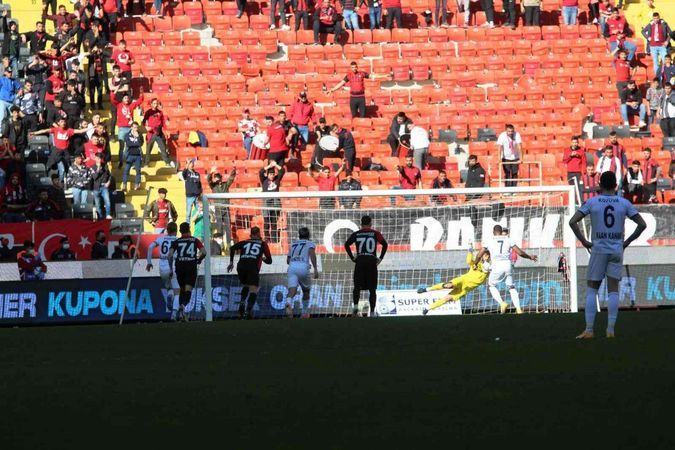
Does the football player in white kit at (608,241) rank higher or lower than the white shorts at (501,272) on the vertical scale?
higher

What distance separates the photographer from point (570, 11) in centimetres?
3456

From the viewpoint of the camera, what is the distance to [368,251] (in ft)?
72.9

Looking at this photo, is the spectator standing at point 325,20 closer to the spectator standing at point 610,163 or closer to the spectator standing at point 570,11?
the spectator standing at point 570,11

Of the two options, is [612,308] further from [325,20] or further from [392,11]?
[392,11]

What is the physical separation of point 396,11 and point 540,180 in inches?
264

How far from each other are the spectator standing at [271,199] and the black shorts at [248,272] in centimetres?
213

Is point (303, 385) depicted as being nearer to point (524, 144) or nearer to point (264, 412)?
point (264, 412)

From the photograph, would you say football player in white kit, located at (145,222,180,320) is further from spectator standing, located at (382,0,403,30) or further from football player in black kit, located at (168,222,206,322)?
spectator standing, located at (382,0,403,30)

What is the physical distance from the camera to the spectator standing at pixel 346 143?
28.9 metres

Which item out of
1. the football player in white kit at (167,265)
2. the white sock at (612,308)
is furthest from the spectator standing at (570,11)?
the white sock at (612,308)

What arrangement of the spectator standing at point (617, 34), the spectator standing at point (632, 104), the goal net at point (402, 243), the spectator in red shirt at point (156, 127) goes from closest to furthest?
the goal net at point (402, 243) → the spectator in red shirt at point (156, 127) → the spectator standing at point (632, 104) → the spectator standing at point (617, 34)

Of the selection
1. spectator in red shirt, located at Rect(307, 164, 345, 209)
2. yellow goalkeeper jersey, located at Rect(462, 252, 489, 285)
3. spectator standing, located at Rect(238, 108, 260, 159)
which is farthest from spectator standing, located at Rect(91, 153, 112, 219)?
yellow goalkeeper jersey, located at Rect(462, 252, 489, 285)

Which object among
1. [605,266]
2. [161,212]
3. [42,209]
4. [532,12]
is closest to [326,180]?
[161,212]

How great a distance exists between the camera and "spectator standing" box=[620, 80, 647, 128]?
31.9 m
